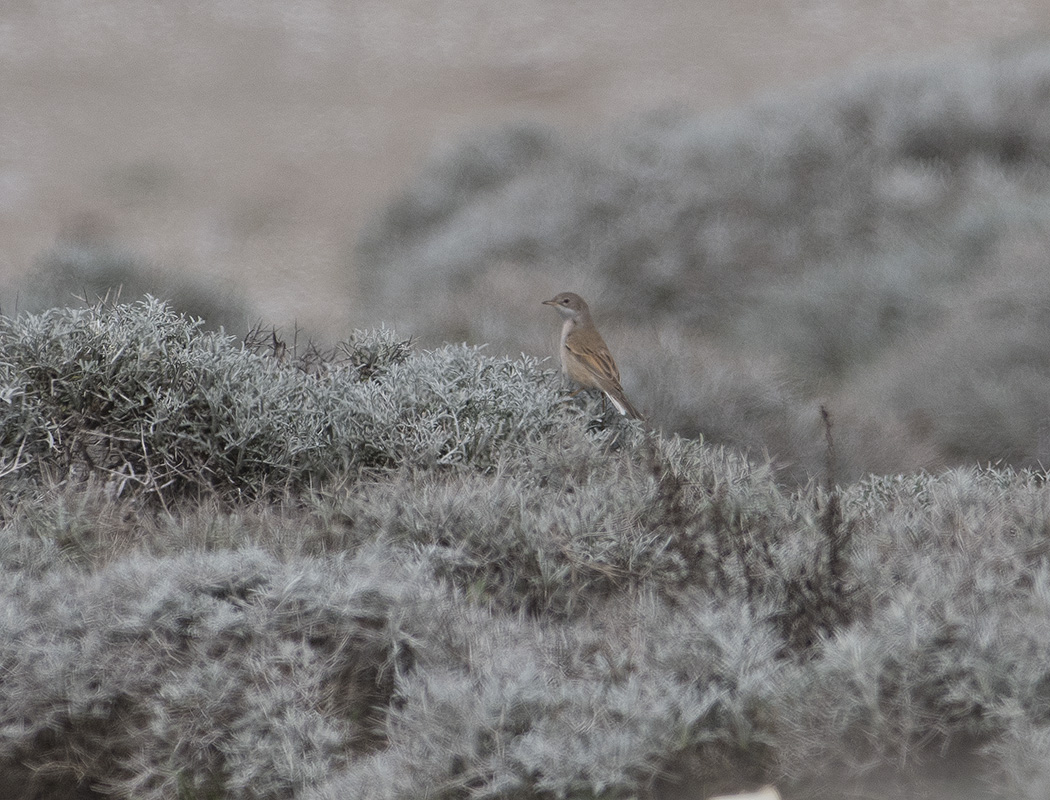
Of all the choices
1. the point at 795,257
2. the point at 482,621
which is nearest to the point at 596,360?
the point at 482,621

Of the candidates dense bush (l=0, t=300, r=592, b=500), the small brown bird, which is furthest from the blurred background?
dense bush (l=0, t=300, r=592, b=500)

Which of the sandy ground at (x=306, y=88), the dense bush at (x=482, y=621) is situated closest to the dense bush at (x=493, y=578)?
the dense bush at (x=482, y=621)

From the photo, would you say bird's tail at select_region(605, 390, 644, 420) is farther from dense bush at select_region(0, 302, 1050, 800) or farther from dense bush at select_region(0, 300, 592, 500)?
dense bush at select_region(0, 302, 1050, 800)

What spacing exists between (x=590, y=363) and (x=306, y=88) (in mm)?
12990

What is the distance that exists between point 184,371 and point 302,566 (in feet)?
4.23

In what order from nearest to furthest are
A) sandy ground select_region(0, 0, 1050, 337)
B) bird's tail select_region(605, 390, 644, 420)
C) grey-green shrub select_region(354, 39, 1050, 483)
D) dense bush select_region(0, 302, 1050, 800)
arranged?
dense bush select_region(0, 302, 1050, 800), bird's tail select_region(605, 390, 644, 420), grey-green shrub select_region(354, 39, 1050, 483), sandy ground select_region(0, 0, 1050, 337)

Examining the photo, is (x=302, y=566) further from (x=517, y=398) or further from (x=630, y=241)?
(x=630, y=241)

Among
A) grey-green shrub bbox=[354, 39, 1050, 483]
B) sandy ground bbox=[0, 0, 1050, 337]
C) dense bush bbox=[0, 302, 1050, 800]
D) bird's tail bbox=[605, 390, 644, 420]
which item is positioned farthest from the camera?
sandy ground bbox=[0, 0, 1050, 337]

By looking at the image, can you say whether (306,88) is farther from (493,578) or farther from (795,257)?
(493,578)

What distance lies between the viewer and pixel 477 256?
8.35 m

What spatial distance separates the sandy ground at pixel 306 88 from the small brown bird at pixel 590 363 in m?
6.49

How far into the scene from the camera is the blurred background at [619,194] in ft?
17.3

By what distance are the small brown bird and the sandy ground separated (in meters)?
6.49

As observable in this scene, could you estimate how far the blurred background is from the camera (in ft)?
17.3
